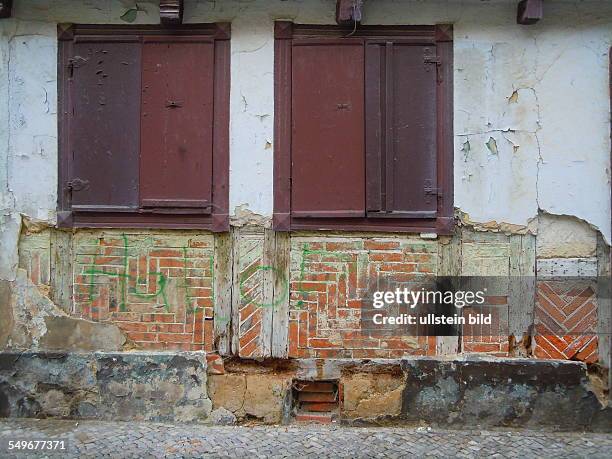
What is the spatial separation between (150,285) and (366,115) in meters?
2.28

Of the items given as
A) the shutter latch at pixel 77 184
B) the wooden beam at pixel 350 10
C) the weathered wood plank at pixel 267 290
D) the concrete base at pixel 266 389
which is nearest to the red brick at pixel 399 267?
the concrete base at pixel 266 389

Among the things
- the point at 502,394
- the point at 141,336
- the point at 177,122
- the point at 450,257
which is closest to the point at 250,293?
the point at 141,336

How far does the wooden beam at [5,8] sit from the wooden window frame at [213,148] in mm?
407

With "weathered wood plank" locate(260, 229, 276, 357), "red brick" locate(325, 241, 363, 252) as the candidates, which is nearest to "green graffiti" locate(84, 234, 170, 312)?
"weathered wood plank" locate(260, 229, 276, 357)

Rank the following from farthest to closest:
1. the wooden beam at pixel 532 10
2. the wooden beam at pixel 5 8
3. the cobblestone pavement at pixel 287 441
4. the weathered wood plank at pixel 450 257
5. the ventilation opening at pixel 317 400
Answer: the ventilation opening at pixel 317 400
the weathered wood plank at pixel 450 257
the wooden beam at pixel 5 8
the wooden beam at pixel 532 10
the cobblestone pavement at pixel 287 441

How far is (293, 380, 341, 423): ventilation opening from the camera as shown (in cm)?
473

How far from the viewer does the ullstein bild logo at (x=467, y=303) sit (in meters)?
4.58

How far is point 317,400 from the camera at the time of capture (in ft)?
15.7

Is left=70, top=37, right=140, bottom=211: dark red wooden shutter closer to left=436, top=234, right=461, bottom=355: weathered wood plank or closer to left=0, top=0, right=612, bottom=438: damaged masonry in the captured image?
left=0, top=0, right=612, bottom=438: damaged masonry

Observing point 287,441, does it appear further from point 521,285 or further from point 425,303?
point 521,285

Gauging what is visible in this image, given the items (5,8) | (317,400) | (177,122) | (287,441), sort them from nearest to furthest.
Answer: (287,441) < (5,8) < (177,122) < (317,400)

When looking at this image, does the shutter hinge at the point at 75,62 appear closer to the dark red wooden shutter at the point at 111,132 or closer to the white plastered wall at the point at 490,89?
the dark red wooden shutter at the point at 111,132

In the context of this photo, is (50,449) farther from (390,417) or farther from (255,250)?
(390,417)

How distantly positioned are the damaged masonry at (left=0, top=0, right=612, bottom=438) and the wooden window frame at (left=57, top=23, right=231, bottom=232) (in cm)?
2
